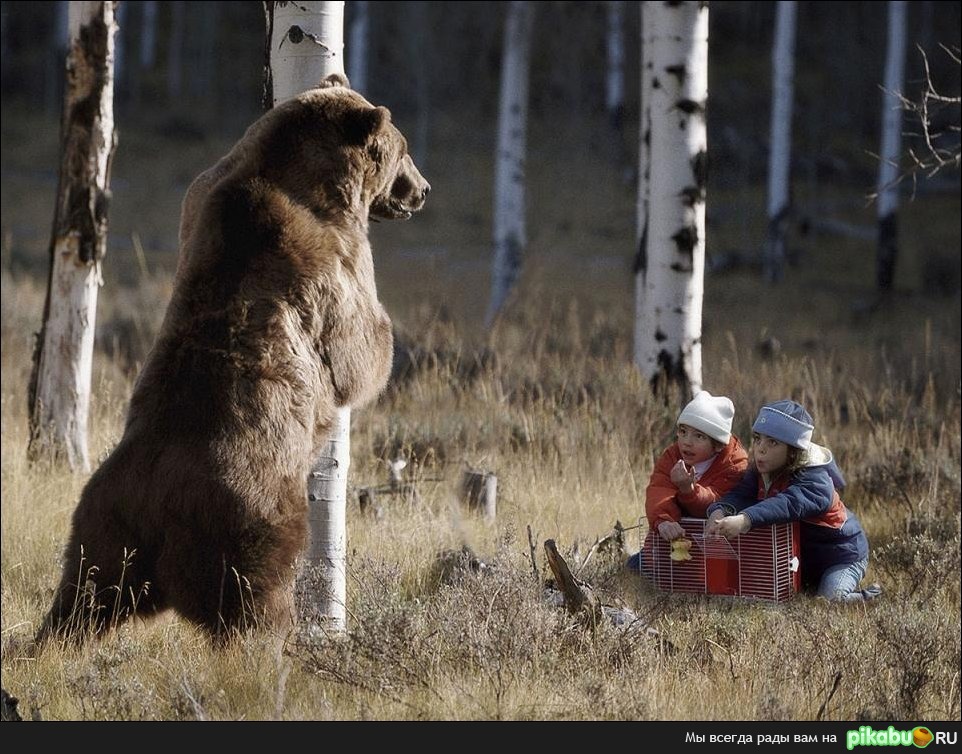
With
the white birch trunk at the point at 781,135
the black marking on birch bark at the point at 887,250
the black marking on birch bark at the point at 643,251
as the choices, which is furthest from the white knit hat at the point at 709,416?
the white birch trunk at the point at 781,135

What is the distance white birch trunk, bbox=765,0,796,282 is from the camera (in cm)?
2181

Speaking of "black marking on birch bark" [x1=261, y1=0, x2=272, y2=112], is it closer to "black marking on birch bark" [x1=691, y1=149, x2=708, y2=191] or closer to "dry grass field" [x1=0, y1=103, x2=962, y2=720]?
"dry grass field" [x1=0, y1=103, x2=962, y2=720]

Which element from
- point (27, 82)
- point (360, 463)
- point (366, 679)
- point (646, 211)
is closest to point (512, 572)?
point (366, 679)

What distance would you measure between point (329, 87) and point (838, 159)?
30877 millimetres

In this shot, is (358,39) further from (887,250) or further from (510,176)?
(887,250)

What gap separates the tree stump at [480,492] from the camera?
7191 millimetres

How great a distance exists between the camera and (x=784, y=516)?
527cm

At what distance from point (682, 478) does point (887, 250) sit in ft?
60.2

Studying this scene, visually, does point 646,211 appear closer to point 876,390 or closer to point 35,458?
point 35,458

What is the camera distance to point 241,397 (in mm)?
4387

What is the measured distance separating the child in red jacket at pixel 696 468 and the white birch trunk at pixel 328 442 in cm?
144

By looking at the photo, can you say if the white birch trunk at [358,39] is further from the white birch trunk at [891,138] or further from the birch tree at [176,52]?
the birch tree at [176,52]


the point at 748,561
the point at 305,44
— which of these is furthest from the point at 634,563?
the point at 305,44

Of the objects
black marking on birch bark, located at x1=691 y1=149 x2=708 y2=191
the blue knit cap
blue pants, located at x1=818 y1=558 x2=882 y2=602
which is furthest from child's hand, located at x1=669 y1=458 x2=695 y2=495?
black marking on birch bark, located at x1=691 y1=149 x2=708 y2=191
